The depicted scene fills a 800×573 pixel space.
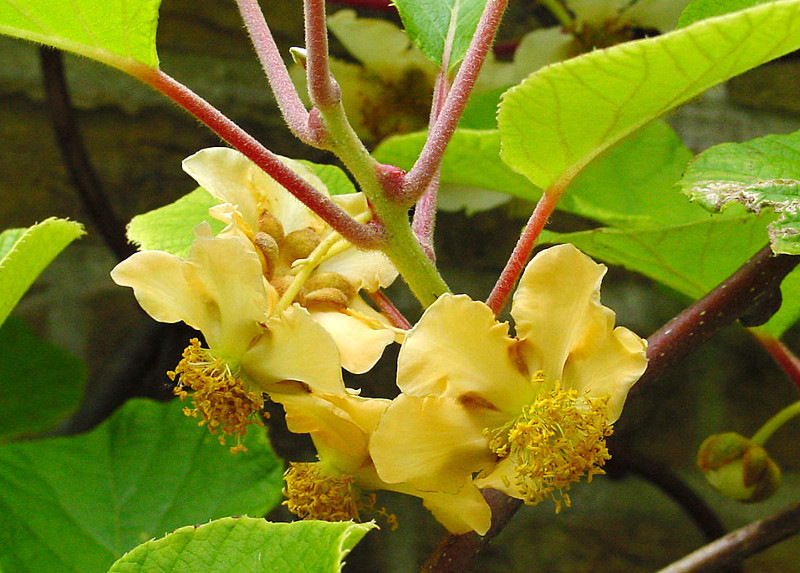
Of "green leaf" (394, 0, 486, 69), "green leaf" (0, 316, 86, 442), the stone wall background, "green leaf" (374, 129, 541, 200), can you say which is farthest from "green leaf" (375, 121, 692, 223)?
"green leaf" (0, 316, 86, 442)

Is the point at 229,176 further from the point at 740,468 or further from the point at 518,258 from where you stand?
the point at 740,468

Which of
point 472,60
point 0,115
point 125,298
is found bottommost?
point 125,298

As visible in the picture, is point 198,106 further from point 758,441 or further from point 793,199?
point 758,441

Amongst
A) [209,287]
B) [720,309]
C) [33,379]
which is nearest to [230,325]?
[209,287]

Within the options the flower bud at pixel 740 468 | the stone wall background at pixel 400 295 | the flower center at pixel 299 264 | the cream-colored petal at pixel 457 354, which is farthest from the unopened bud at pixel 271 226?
the stone wall background at pixel 400 295

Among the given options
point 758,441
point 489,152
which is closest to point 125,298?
point 489,152

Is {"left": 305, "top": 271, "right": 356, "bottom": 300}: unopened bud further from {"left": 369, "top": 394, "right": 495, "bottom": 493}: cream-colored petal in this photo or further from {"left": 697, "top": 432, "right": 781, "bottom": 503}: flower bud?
{"left": 697, "top": 432, "right": 781, "bottom": 503}: flower bud
